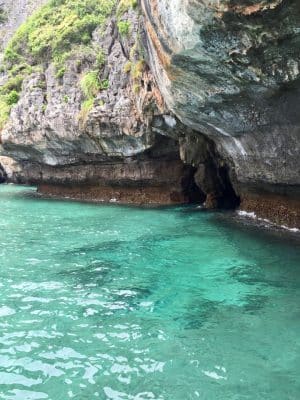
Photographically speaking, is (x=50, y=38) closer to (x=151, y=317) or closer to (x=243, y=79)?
(x=243, y=79)

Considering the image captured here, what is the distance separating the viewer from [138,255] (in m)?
9.96

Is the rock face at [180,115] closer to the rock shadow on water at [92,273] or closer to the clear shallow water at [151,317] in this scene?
the clear shallow water at [151,317]

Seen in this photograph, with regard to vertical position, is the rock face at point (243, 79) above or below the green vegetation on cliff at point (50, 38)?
below

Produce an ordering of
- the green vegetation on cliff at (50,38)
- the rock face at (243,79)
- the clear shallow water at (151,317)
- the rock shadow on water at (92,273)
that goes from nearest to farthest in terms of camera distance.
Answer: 1. the clear shallow water at (151,317)
2. the rock face at (243,79)
3. the rock shadow on water at (92,273)
4. the green vegetation on cliff at (50,38)

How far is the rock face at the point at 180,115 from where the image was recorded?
7.46m

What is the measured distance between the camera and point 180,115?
40.0ft

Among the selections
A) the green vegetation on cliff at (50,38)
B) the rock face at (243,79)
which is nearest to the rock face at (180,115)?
the rock face at (243,79)

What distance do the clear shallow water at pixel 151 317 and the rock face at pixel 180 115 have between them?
2.67m

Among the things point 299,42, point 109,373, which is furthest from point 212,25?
point 109,373

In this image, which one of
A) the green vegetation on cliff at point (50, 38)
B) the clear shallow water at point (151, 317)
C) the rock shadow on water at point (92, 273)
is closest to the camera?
the clear shallow water at point (151, 317)

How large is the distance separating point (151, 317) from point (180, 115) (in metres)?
6.97

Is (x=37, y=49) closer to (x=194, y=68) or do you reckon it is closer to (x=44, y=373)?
(x=194, y=68)

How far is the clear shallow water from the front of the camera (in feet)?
15.4

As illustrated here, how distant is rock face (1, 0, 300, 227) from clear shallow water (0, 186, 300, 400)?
267 centimetres
